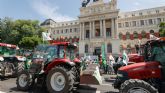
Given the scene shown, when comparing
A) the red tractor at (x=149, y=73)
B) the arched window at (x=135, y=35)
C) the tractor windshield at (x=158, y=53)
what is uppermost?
the arched window at (x=135, y=35)

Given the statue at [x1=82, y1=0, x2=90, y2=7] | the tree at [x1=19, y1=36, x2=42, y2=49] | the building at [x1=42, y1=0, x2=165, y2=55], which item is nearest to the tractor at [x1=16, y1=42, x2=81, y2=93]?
the tree at [x1=19, y1=36, x2=42, y2=49]

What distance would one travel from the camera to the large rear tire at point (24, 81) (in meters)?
7.84

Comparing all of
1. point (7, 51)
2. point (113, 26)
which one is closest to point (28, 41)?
point (113, 26)

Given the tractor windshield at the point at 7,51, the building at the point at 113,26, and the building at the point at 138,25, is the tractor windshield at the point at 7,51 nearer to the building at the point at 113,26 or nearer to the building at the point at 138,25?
the building at the point at 113,26

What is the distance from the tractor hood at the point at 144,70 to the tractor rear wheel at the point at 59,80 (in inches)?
91.6

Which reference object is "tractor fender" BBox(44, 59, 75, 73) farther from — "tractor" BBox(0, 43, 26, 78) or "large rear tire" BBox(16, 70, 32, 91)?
"tractor" BBox(0, 43, 26, 78)

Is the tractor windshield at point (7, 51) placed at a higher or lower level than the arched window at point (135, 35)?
lower

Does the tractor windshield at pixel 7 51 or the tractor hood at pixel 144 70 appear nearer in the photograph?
the tractor hood at pixel 144 70

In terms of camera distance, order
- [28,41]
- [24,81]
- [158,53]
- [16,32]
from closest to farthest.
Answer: [158,53]
[24,81]
[28,41]
[16,32]

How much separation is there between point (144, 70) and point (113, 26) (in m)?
42.5

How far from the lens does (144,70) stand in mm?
5441

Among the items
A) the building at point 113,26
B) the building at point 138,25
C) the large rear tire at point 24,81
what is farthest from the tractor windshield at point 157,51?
the building at point 138,25

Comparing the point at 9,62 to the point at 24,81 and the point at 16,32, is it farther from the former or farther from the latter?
the point at 16,32

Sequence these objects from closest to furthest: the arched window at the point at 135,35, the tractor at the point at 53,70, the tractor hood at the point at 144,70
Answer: the tractor hood at the point at 144,70
the tractor at the point at 53,70
the arched window at the point at 135,35
